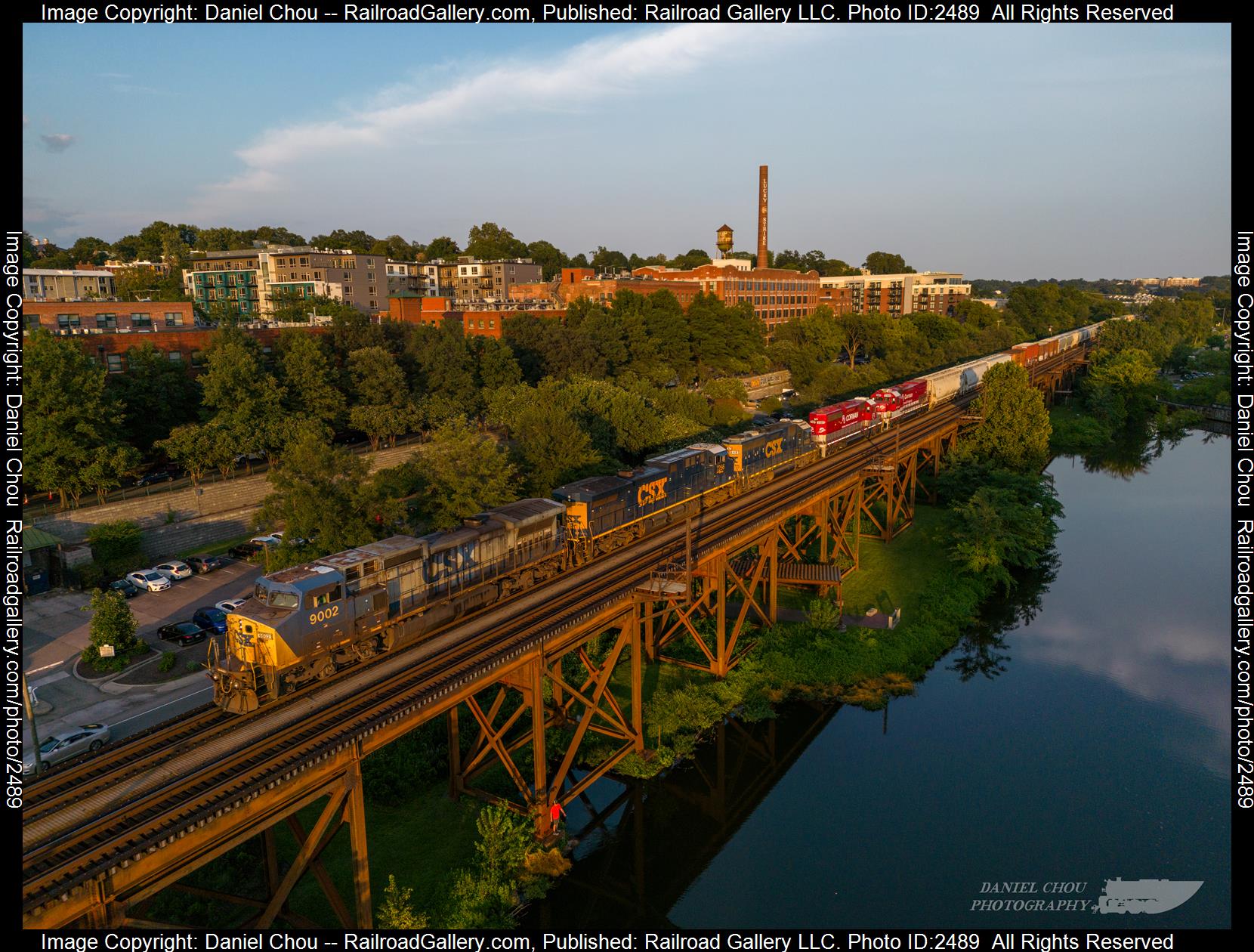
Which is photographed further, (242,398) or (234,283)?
(234,283)

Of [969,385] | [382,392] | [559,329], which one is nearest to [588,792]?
[382,392]

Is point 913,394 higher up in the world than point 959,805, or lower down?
higher up

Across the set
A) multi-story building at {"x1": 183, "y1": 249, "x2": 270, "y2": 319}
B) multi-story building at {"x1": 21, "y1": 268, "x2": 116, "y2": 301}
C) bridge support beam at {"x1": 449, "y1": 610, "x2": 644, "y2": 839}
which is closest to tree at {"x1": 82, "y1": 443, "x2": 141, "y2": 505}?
bridge support beam at {"x1": 449, "y1": 610, "x2": 644, "y2": 839}

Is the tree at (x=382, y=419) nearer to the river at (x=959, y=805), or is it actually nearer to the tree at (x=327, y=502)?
the tree at (x=327, y=502)

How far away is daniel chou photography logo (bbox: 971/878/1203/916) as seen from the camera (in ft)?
95.0

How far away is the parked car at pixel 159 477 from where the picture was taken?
65069 millimetres

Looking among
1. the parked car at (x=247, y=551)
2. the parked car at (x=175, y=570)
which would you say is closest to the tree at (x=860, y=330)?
the parked car at (x=247, y=551)

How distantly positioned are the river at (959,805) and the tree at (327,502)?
1979 cm

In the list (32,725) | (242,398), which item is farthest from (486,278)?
(32,725)

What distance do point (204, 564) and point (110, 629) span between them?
47.6ft

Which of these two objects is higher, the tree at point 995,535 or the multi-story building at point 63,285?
the multi-story building at point 63,285

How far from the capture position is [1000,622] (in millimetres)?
54500

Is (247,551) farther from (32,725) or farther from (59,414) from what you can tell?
(32,725)

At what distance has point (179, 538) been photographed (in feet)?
194
